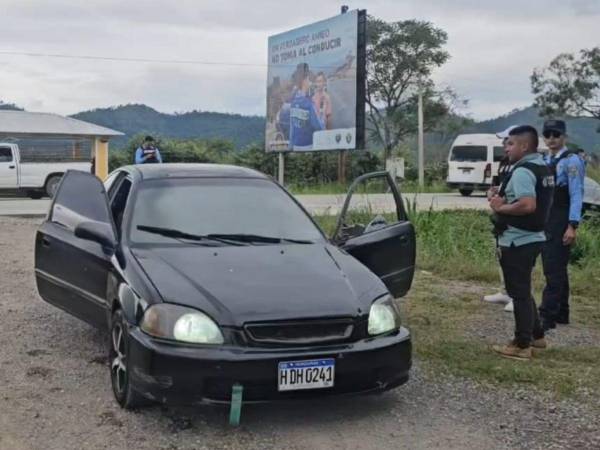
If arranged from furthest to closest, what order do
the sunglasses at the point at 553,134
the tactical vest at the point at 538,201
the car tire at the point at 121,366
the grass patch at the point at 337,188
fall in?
the grass patch at the point at 337,188 < the sunglasses at the point at 553,134 < the tactical vest at the point at 538,201 < the car tire at the point at 121,366

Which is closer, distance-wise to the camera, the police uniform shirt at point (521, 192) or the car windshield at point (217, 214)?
the car windshield at point (217, 214)

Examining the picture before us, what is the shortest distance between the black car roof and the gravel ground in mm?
1387

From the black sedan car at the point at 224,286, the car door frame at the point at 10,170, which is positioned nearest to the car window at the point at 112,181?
the black sedan car at the point at 224,286

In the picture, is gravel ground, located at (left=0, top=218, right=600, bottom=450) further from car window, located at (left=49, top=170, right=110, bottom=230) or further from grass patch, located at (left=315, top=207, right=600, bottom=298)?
grass patch, located at (left=315, top=207, right=600, bottom=298)

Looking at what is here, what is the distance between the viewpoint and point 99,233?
16.9 ft

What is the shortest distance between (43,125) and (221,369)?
96.3 feet

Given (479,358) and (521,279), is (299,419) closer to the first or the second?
(479,358)

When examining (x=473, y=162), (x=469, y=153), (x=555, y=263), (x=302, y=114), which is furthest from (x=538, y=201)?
(x=469, y=153)

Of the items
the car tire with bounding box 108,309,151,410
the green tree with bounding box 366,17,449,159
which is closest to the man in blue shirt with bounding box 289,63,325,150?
the car tire with bounding box 108,309,151,410

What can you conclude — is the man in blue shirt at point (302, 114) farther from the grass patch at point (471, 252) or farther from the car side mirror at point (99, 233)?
the car side mirror at point (99, 233)

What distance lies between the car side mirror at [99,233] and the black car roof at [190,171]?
0.55m

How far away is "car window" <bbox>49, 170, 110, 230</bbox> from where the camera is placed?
5.65 metres

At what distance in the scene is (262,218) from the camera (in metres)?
5.44

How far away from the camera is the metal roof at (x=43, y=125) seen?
30.6 m
